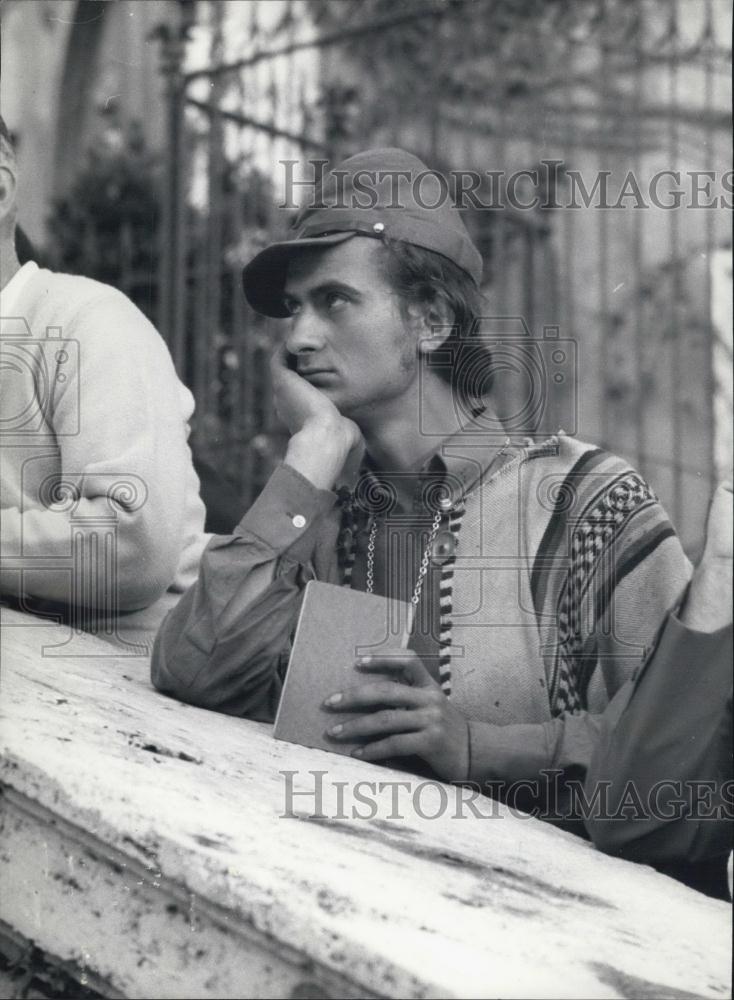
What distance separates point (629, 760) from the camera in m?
1.99

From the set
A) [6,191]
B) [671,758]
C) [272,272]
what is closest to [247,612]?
[272,272]

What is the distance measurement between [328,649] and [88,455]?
0.61 metres

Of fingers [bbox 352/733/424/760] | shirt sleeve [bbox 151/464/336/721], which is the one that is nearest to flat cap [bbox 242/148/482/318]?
shirt sleeve [bbox 151/464/336/721]

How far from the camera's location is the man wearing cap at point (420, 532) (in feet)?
7.63

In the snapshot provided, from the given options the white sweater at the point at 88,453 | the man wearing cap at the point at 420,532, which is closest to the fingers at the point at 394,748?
the man wearing cap at the point at 420,532

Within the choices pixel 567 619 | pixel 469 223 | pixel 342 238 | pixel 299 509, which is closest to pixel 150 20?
pixel 469 223

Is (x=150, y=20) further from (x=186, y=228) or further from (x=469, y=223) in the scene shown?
(x=469, y=223)

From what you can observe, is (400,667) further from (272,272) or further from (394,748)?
(272,272)

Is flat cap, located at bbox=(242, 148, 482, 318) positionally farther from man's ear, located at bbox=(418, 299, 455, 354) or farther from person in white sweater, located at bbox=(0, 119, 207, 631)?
person in white sweater, located at bbox=(0, 119, 207, 631)

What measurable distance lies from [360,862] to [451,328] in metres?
1.32

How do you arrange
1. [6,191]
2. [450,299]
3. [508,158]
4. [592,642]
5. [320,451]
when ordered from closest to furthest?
[592,642] → [320,451] → [450,299] → [6,191] → [508,158]

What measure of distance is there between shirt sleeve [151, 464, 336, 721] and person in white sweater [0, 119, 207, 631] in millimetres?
179

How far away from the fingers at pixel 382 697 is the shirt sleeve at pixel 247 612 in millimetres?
211

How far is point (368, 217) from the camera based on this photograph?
8.72 ft
